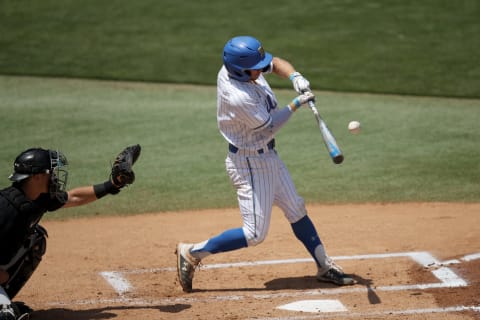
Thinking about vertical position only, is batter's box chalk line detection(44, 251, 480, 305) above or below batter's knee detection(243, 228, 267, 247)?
below

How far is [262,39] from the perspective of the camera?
1555cm

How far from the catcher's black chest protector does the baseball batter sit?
1364mm

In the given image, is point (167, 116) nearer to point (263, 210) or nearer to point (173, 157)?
point (173, 157)

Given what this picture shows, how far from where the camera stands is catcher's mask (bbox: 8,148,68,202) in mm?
4891

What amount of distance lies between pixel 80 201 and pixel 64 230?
2.48 meters

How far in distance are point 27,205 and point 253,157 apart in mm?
1721

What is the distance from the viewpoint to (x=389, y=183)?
8539 millimetres

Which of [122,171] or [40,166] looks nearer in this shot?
[40,166]

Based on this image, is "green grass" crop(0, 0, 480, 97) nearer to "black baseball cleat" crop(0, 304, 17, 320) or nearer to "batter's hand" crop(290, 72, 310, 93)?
"batter's hand" crop(290, 72, 310, 93)

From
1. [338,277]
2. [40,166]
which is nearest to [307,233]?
[338,277]

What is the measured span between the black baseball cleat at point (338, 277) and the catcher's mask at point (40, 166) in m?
2.15

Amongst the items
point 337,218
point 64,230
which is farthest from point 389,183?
point 64,230

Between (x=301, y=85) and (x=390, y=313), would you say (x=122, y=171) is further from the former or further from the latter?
(x=390, y=313)

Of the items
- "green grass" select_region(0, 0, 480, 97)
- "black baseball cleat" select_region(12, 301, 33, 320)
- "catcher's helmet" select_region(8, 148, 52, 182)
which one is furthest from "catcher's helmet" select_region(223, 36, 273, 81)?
"green grass" select_region(0, 0, 480, 97)
